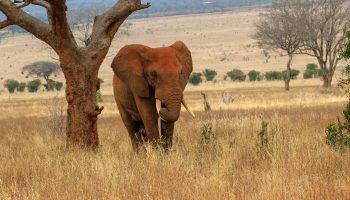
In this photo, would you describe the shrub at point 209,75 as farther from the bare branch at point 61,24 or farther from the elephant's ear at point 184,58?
the bare branch at point 61,24

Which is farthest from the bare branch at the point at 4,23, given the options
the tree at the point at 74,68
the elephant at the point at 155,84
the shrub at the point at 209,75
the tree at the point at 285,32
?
the shrub at the point at 209,75

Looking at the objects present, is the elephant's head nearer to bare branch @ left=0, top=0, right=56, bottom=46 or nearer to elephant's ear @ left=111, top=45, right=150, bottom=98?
elephant's ear @ left=111, top=45, right=150, bottom=98

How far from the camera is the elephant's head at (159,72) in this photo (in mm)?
9297

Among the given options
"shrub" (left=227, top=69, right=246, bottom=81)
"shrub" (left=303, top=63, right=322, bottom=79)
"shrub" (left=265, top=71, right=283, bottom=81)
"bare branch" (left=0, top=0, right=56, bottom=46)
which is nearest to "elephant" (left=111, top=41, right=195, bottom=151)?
"bare branch" (left=0, top=0, right=56, bottom=46)

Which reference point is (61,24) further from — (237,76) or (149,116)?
(237,76)

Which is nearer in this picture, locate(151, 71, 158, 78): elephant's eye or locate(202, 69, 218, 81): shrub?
locate(151, 71, 158, 78): elephant's eye

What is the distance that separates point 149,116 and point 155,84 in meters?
0.55

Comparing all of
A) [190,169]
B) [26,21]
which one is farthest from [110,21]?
[190,169]

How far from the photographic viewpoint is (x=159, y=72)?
377 inches

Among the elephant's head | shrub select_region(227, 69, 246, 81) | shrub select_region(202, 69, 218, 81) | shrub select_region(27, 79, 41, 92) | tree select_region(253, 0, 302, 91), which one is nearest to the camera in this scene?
the elephant's head

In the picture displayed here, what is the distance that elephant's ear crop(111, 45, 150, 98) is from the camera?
10.0 metres

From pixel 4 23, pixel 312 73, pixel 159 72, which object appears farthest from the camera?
pixel 312 73

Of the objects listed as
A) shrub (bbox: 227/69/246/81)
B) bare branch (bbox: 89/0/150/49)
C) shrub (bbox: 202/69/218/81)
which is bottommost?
shrub (bbox: 202/69/218/81)

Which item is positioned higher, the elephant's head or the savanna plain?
the elephant's head
